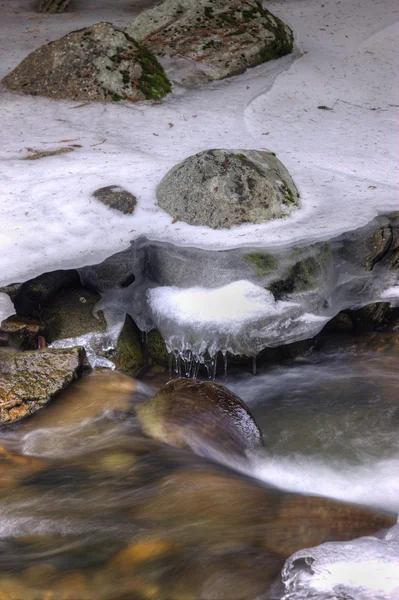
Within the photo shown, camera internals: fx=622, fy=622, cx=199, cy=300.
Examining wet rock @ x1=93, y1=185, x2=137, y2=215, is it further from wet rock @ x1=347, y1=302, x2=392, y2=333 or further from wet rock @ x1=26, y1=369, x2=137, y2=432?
wet rock @ x1=347, y1=302, x2=392, y2=333

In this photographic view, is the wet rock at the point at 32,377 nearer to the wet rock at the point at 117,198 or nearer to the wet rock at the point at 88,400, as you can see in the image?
the wet rock at the point at 88,400

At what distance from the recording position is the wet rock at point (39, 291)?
429cm

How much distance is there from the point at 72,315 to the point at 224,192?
1.49 metres

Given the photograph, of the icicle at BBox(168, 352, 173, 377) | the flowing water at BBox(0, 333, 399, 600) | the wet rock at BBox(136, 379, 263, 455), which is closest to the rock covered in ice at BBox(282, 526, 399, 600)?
the flowing water at BBox(0, 333, 399, 600)

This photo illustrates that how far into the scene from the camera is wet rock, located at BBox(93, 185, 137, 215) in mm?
4992

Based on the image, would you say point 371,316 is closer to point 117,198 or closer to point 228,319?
point 228,319

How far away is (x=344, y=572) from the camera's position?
234 centimetres

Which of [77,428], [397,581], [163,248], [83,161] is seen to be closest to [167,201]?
[163,248]

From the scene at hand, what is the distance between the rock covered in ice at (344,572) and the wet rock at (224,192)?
2.80 meters

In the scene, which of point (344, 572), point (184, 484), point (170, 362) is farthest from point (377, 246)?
point (344, 572)

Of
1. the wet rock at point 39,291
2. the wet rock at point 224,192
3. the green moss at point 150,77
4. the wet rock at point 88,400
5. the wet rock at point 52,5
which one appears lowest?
the wet rock at point 88,400

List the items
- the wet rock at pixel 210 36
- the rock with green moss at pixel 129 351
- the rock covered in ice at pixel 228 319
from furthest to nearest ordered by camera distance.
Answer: the wet rock at pixel 210 36
the rock with green moss at pixel 129 351
the rock covered in ice at pixel 228 319

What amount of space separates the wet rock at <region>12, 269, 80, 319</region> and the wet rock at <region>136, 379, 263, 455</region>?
3.77ft

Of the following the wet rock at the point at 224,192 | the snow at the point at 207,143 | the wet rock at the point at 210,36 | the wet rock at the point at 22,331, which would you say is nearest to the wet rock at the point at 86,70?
the snow at the point at 207,143
